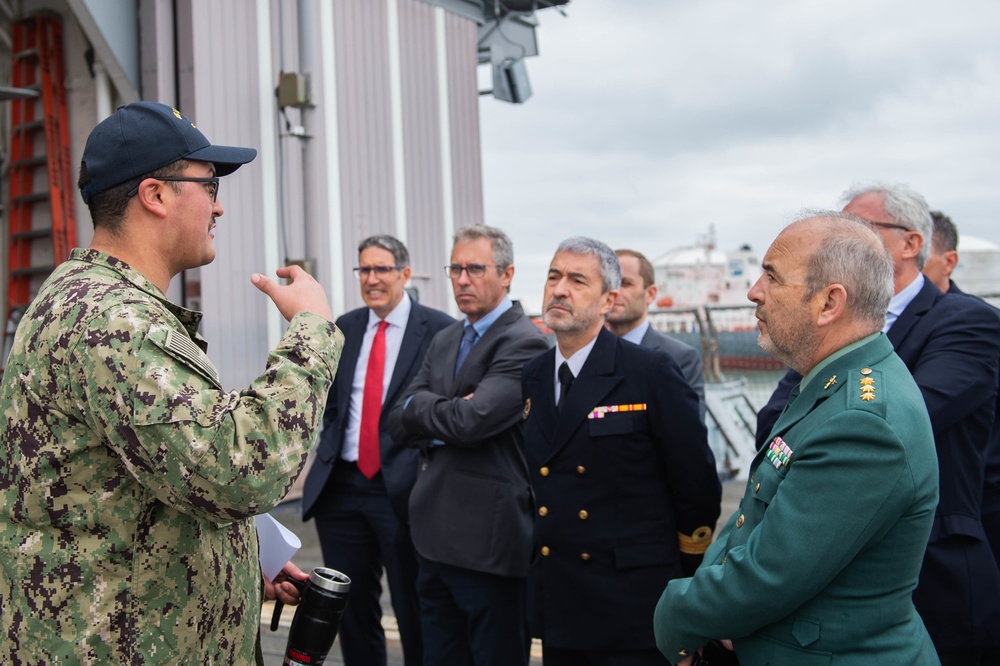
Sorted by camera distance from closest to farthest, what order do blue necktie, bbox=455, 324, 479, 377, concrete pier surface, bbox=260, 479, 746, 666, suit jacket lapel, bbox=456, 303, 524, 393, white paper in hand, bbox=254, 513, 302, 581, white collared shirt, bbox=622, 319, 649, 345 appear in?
white paper in hand, bbox=254, 513, 302, 581 < suit jacket lapel, bbox=456, 303, 524, 393 < blue necktie, bbox=455, 324, 479, 377 < concrete pier surface, bbox=260, 479, 746, 666 < white collared shirt, bbox=622, 319, 649, 345

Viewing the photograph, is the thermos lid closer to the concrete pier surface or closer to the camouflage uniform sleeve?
the camouflage uniform sleeve

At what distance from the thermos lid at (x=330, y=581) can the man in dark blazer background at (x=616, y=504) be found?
96cm

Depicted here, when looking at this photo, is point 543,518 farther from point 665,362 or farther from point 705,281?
point 705,281

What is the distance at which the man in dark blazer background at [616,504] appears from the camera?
2719mm

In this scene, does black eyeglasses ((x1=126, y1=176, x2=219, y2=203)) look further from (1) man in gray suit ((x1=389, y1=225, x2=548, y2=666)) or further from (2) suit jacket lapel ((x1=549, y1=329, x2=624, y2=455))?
(1) man in gray suit ((x1=389, y1=225, x2=548, y2=666))

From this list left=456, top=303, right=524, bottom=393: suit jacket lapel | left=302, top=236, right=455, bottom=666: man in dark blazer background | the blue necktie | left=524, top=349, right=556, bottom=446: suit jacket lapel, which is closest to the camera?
left=524, top=349, right=556, bottom=446: suit jacket lapel

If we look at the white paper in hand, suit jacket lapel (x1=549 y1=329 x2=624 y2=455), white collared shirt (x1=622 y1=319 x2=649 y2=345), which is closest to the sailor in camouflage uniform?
the white paper in hand

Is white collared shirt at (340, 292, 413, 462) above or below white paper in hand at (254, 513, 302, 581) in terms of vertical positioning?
above

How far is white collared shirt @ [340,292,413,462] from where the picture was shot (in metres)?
3.90

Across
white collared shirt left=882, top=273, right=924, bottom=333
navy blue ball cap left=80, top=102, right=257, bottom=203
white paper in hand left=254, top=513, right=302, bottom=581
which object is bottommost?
white paper in hand left=254, top=513, right=302, bottom=581

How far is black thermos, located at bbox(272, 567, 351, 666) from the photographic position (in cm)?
198

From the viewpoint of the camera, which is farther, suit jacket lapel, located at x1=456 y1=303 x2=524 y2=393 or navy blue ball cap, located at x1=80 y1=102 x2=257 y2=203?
suit jacket lapel, located at x1=456 y1=303 x2=524 y2=393

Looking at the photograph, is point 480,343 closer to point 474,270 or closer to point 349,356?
point 474,270

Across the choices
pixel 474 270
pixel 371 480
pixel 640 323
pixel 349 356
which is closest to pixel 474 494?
pixel 371 480
